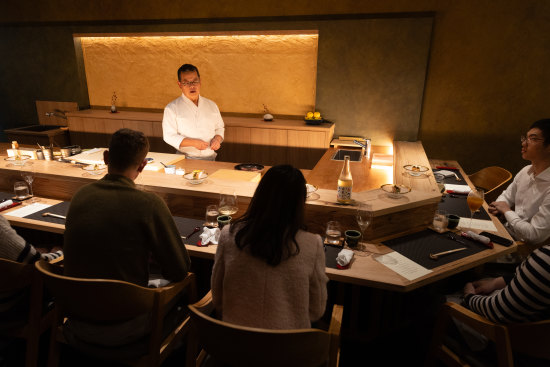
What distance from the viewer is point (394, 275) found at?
1772 mm

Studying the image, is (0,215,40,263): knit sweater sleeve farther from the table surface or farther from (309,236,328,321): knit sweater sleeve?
(309,236,328,321): knit sweater sleeve

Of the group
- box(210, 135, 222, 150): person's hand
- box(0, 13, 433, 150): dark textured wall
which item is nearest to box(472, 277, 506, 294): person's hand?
box(210, 135, 222, 150): person's hand

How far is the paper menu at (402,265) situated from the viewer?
1779 millimetres

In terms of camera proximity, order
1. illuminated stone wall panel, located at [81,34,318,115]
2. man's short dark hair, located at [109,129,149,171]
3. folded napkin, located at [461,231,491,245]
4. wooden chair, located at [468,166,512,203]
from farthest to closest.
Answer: illuminated stone wall panel, located at [81,34,318,115] < wooden chair, located at [468,166,512,203] < folded napkin, located at [461,231,491,245] < man's short dark hair, located at [109,129,149,171]

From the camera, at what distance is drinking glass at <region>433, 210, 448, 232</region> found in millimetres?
2229

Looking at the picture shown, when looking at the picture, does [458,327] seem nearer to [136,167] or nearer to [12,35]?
[136,167]

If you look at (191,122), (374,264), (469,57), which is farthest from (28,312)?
(469,57)

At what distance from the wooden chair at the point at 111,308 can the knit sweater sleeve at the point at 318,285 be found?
663mm

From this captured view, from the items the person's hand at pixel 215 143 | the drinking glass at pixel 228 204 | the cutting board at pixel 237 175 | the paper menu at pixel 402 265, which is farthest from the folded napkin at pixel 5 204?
the paper menu at pixel 402 265

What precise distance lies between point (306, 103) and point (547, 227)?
3.52 meters

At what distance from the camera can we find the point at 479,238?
211 centimetres

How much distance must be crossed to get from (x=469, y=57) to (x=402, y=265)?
367 centimetres

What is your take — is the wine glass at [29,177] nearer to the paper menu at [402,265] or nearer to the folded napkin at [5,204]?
the folded napkin at [5,204]

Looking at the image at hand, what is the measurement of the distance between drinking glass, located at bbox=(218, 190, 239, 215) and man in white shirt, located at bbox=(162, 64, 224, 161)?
1.73 m
